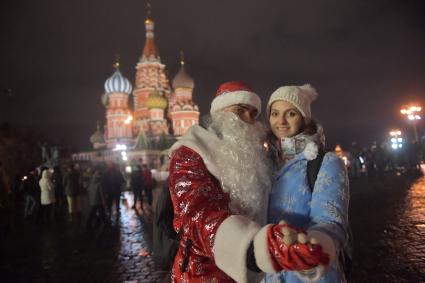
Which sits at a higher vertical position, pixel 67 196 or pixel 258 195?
pixel 258 195

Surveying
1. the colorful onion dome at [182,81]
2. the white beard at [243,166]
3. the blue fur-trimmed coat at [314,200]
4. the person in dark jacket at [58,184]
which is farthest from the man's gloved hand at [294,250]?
the colorful onion dome at [182,81]

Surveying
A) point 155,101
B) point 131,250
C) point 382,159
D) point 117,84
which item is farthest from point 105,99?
point 131,250

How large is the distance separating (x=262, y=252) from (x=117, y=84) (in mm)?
55968

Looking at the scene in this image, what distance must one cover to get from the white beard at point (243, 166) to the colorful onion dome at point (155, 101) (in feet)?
160

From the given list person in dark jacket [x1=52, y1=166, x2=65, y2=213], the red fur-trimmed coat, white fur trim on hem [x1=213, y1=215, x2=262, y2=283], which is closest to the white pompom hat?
the red fur-trimmed coat

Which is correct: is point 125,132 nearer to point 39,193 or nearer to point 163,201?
point 39,193

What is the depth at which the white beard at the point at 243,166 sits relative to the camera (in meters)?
1.78

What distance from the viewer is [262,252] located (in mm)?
1327

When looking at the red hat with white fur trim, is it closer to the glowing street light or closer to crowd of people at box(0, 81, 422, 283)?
crowd of people at box(0, 81, 422, 283)

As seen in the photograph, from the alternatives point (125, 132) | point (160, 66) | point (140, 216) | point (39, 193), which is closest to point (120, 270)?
point (140, 216)

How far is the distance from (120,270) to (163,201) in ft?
13.1

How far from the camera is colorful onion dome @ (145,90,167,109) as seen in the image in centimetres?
5006

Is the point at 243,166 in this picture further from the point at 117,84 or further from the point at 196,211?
the point at 117,84

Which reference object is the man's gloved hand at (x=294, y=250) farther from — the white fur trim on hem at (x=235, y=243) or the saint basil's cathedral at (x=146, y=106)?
the saint basil's cathedral at (x=146, y=106)
